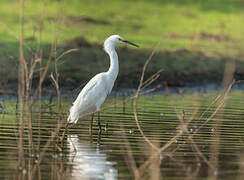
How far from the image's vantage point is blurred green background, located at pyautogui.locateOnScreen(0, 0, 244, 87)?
20.1 m

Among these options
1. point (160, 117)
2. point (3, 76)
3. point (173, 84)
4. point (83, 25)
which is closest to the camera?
point (160, 117)

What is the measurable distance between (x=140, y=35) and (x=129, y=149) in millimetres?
20727

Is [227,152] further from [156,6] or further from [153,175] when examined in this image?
[156,6]

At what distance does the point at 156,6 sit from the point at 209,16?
11.8 feet

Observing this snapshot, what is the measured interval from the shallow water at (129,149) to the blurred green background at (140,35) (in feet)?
14.1

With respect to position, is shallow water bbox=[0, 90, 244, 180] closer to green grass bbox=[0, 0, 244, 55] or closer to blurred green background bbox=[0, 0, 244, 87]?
blurred green background bbox=[0, 0, 244, 87]

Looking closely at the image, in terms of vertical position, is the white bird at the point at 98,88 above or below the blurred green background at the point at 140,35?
below

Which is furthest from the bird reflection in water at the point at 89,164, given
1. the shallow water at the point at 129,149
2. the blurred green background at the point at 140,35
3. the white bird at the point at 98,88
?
the blurred green background at the point at 140,35

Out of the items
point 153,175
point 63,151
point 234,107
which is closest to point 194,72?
point 234,107

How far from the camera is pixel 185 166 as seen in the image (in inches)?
310

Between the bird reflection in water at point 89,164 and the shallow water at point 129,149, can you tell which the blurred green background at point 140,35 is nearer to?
the shallow water at point 129,149

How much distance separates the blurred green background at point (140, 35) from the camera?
20.1m

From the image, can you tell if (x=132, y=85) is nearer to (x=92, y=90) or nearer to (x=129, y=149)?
(x=92, y=90)

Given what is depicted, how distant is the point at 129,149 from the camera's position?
→ 28.4 feet
